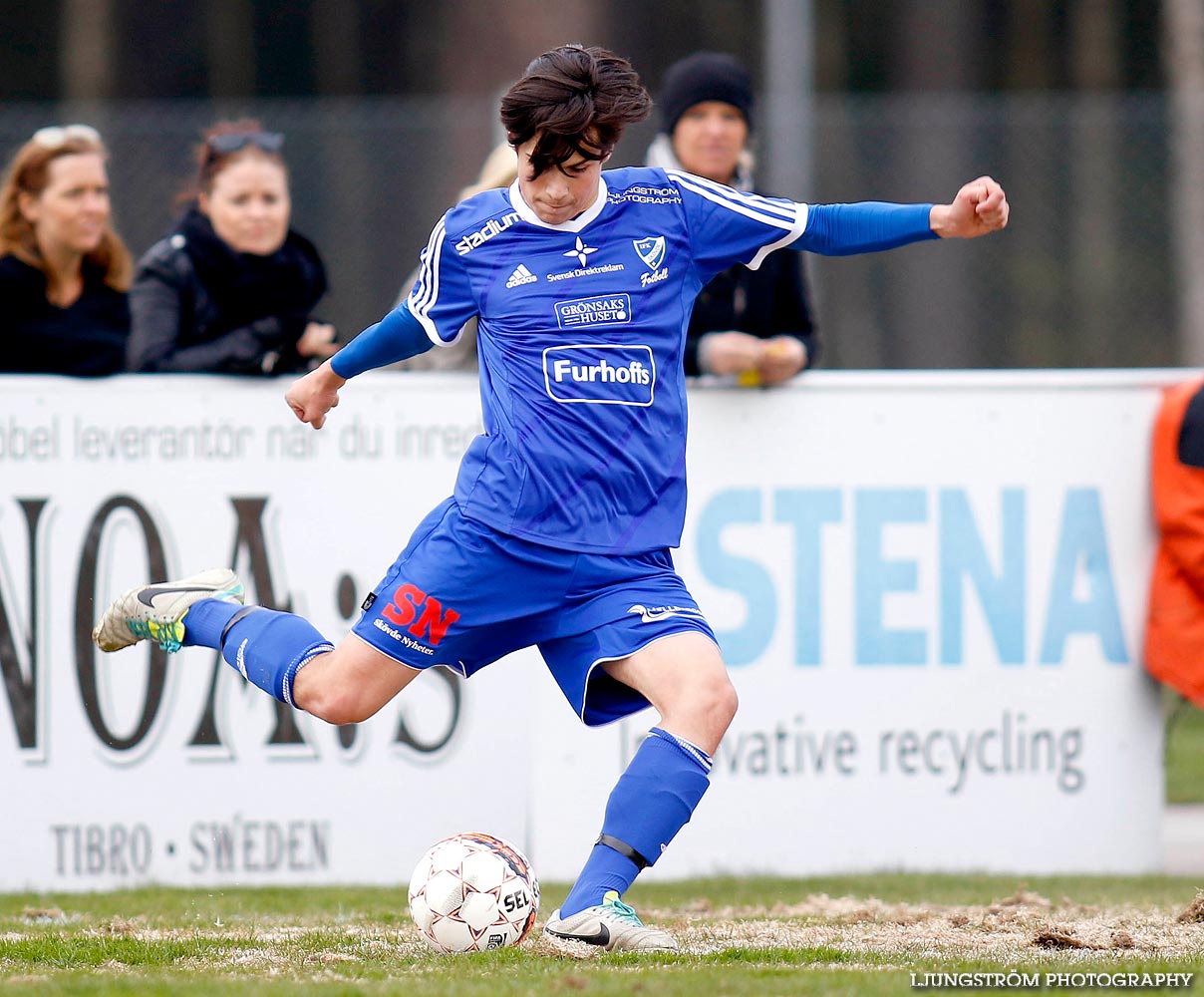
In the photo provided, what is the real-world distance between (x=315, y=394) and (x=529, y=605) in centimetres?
89

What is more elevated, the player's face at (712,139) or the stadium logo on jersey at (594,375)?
the player's face at (712,139)

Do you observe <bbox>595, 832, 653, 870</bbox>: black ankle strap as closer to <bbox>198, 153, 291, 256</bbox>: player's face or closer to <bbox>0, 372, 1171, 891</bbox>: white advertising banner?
<bbox>0, 372, 1171, 891</bbox>: white advertising banner

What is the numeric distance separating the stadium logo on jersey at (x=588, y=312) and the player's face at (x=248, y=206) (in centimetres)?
280

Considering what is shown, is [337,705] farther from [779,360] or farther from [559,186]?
[779,360]

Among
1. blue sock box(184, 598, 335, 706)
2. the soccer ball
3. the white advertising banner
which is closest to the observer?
the soccer ball

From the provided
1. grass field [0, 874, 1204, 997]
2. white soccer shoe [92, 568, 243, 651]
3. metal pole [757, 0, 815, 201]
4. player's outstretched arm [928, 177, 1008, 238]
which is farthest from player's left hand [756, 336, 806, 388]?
metal pole [757, 0, 815, 201]

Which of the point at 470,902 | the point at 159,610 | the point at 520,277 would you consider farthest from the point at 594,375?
the point at 159,610

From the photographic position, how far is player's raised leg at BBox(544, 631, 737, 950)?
16.2 ft

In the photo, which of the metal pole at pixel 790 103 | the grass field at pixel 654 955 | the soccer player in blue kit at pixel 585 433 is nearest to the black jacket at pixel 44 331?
the grass field at pixel 654 955

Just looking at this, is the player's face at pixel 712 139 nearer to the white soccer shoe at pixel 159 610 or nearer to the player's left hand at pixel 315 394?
the player's left hand at pixel 315 394

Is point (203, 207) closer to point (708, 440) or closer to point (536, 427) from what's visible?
point (708, 440)

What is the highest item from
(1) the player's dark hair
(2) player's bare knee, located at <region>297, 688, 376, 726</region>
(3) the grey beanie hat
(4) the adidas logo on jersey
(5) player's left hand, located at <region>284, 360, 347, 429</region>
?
(3) the grey beanie hat

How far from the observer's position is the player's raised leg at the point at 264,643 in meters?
5.29

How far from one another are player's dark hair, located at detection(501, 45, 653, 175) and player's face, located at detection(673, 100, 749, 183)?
7.75 feet
